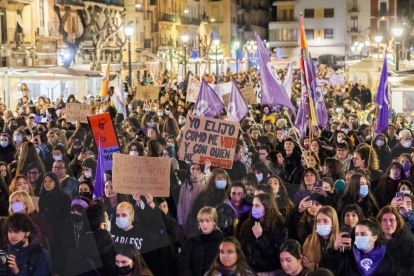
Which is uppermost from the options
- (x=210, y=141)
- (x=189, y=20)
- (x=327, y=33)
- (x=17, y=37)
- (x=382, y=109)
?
(x=189, y=20)

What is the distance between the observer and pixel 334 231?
707 cm

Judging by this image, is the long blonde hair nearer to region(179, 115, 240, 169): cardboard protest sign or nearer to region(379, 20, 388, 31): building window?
region(179, 115, 240, 169): cardboard protest sign

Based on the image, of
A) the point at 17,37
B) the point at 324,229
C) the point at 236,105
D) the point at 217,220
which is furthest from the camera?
the point at 17,37

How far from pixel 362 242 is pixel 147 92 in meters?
16.0

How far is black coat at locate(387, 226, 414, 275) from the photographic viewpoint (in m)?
7.22

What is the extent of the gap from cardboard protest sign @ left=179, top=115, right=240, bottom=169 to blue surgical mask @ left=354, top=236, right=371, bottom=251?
429 cm

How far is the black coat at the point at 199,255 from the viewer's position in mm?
7184

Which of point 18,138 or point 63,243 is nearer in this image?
point 63,243

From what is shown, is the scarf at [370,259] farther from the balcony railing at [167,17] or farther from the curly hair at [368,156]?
the balcony railing at [167,17]

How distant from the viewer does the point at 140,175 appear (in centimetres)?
869

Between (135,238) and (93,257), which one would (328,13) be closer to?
(135,238)

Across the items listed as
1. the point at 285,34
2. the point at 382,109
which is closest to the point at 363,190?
the point at 382,109

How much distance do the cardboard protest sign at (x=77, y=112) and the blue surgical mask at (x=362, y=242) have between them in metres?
10.4

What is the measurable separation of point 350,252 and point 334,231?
0.35 meters
